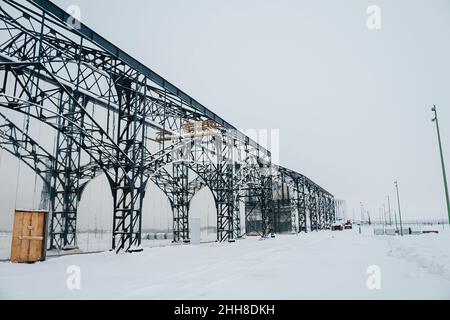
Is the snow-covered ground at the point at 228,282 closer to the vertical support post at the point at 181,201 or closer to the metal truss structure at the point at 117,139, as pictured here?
the metal truss structure at the point at 117,139

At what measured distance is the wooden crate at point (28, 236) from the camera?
523 inches

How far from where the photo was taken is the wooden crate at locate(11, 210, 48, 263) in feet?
43.5

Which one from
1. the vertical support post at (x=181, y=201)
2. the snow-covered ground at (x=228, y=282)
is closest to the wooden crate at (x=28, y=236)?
the snow-covered ground at (x=228, y=282)

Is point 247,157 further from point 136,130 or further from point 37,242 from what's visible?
point 37,242

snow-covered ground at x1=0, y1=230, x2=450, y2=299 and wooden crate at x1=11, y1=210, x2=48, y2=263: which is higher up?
wooden crate at x1=11, y1=210, x2=48, y2=263

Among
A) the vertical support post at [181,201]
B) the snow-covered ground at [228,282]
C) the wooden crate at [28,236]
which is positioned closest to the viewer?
the snow-covered ground at [228,282]

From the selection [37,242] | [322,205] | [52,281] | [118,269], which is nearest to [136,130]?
[37,242]

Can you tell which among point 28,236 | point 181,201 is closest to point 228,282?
point 28,236

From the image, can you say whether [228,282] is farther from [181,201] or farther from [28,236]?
[181,201]

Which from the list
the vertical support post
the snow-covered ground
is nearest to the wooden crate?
the snow-covered ground

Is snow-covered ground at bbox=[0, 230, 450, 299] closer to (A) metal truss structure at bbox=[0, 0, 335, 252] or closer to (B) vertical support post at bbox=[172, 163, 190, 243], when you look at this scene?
(A) metal truss structure at bbox=[0, 0, 335, 252]

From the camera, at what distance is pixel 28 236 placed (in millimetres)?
13492
